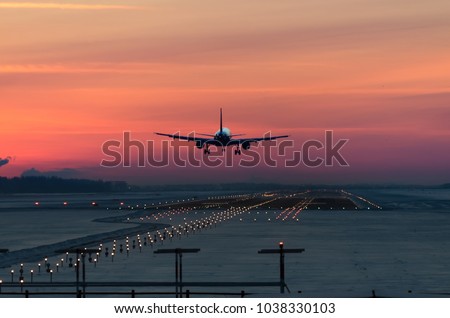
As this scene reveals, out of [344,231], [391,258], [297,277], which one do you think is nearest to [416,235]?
[344,231]

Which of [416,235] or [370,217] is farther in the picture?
[370,217]

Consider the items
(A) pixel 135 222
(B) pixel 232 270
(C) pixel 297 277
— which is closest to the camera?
(C) pixel 297 277

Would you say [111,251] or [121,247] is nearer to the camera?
[111,251]

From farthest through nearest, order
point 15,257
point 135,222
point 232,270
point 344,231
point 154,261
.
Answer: point 135,222, point 344,231, point 15,257, point 154,261, point 232,270

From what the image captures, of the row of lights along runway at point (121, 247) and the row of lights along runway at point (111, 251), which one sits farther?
the row of lights along runway at point (121, 247)

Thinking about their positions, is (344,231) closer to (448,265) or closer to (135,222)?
(135,222)

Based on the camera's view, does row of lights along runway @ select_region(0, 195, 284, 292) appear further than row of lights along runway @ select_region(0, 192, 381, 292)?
No

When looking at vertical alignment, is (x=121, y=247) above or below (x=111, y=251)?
above
